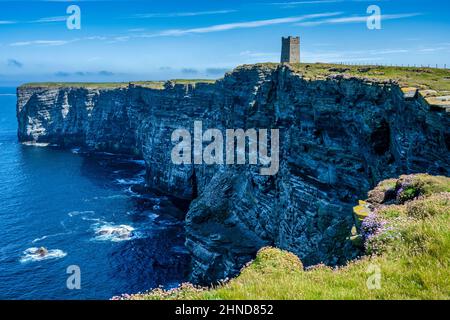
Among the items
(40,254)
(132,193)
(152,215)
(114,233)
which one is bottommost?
(40,254)

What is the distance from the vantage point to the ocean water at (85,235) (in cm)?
6450

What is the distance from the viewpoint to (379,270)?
11586 millimetres

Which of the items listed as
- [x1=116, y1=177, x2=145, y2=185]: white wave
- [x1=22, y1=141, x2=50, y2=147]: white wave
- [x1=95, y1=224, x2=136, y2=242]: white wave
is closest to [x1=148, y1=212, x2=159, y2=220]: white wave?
[x1=95, y1=224, x2=136, y2=242]: white wave

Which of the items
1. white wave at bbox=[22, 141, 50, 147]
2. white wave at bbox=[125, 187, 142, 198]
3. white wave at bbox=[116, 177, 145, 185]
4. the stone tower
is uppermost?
the stone tower

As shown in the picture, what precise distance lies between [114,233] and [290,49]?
5523 cm

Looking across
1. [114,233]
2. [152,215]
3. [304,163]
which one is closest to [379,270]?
[304,163]

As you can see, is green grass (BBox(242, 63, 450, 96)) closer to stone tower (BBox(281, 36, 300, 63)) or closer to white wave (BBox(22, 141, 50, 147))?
stone tower (BBox(281, 36, 300, 63))

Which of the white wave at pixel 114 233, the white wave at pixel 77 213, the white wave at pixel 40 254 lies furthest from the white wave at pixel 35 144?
the white wave at pixel 40 254

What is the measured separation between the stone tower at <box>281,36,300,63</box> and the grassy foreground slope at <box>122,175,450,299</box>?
76996 mm

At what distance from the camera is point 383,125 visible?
3903 cm

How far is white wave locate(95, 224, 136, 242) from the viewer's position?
81.4 m

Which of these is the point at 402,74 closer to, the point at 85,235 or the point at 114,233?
the point at 114,233

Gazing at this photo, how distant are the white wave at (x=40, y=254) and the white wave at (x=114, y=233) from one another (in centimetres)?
866
